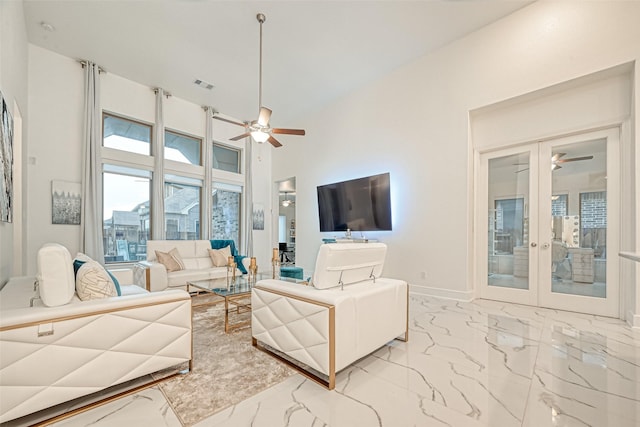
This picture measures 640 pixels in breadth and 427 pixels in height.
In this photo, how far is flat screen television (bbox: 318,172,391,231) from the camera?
4980 millimetres

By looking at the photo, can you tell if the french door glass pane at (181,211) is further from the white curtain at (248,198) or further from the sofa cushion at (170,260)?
the sofa cushion at (170,260)

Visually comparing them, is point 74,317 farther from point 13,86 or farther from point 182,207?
point 182,207

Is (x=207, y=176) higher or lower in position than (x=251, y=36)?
lower

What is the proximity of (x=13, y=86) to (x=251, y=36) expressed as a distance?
2.89 m

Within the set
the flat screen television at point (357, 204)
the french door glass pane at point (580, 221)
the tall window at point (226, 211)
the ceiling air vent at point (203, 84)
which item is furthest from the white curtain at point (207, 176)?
the french door glass pane at point (580, 221)

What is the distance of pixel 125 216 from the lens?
17.4 feet

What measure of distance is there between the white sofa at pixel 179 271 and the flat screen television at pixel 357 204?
2.01 meters

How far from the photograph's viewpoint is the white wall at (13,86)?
8.57ft

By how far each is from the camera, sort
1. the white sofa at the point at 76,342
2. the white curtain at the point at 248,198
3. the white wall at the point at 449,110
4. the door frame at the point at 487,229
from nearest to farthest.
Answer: the white sofa at the point at 76,342, the white wall at the point at 449,110, the door frame at the point at 487,229, the white curtain at the point at 248,198

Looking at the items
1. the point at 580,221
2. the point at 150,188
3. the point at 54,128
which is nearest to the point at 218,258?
the point at 150,188

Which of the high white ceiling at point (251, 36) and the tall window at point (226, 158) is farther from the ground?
the high white ceiling at point (251, 36)

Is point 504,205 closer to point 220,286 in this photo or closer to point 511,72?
point 511,72

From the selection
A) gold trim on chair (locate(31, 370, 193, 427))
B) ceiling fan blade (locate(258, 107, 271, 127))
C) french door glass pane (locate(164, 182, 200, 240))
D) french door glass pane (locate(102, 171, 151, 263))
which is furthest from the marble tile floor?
french door glass pane (locate(164, 182, 200, 240))

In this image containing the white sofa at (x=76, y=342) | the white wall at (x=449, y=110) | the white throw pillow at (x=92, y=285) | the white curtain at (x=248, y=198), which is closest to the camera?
the white sofa at (x=76, y=342)
